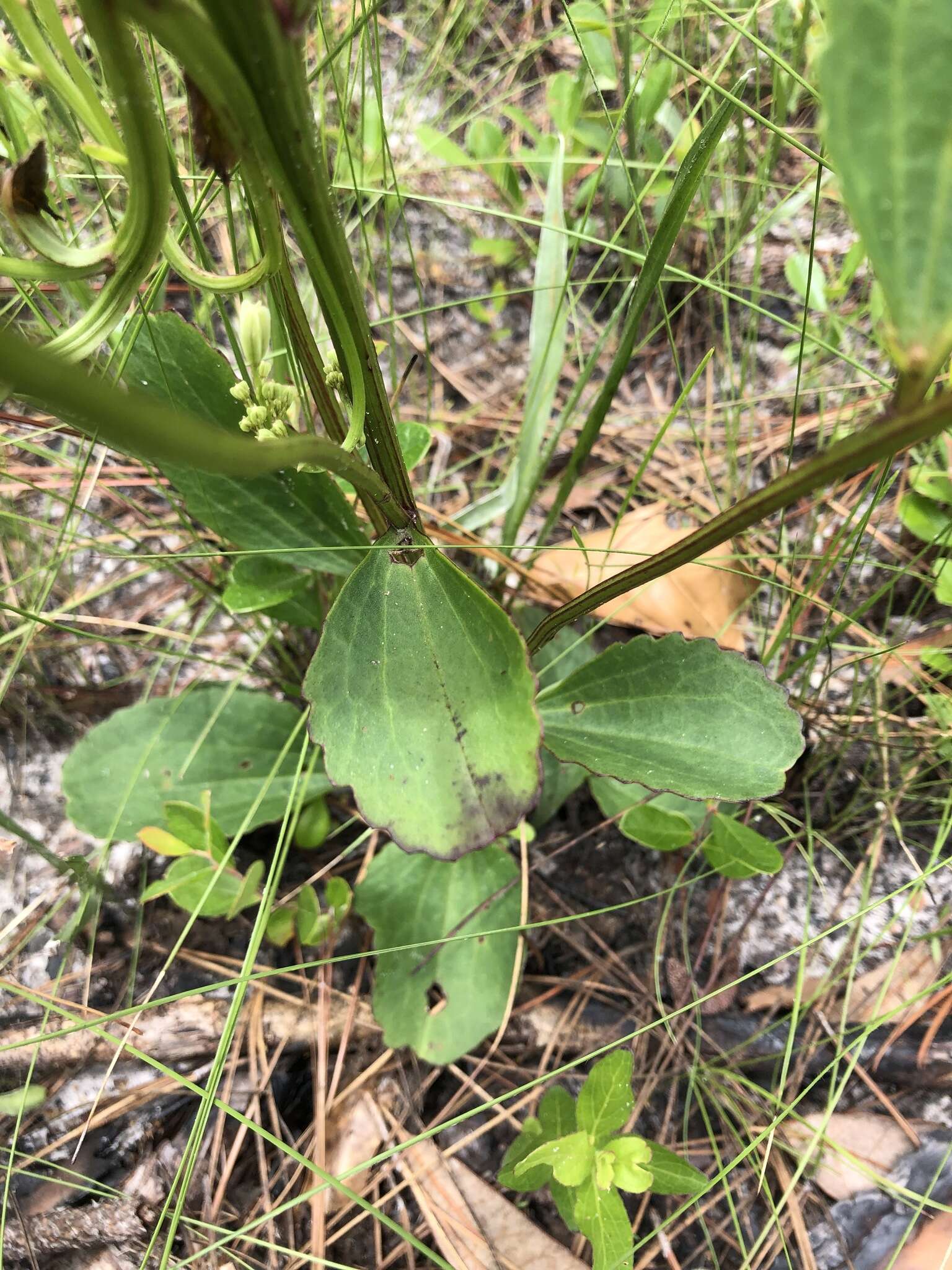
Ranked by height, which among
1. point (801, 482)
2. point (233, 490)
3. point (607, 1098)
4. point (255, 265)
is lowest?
point (607, 1098)

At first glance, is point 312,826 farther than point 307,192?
Yes

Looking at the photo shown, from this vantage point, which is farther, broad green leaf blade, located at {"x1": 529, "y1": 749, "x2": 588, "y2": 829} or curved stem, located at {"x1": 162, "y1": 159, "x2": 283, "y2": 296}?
broad green leaf blade, located at {"x1": 529, "y1": 749, "x2": 588, "y2": 829}

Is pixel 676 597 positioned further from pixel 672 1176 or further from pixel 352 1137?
pixel 352 1137

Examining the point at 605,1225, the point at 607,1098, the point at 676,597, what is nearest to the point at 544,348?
the point at 676,597

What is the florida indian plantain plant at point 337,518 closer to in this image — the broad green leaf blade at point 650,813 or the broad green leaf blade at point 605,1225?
the broad green leaf blade at point 650,813

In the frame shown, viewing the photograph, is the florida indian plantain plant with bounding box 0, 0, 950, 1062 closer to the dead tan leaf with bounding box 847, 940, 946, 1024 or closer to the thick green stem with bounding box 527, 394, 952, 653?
the thick green stem with bounding box 527, 394, 952, 653

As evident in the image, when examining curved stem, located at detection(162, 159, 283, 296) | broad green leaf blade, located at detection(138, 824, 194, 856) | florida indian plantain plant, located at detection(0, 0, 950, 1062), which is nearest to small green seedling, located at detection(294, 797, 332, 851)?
florida indian plantain plant, located at detection(0, 0, 950, 1062)

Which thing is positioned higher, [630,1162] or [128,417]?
[128,417]

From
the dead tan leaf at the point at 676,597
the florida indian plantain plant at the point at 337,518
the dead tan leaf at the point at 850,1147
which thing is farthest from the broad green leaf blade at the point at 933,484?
the dead tan leaf at the point at 850,1147
